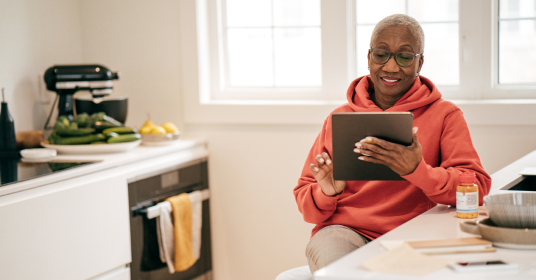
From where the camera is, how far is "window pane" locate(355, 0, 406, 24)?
8.88 ft

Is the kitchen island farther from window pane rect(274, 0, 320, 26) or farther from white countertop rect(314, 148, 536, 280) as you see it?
white countertop rect(314, 148, 536, 280)

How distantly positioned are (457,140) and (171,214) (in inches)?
55.6

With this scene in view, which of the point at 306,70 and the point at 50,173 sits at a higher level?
the point at 306,70

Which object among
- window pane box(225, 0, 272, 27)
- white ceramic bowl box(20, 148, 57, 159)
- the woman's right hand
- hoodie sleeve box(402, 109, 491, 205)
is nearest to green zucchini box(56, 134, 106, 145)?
white ceramic bowl box(20, 148, 57, 159)

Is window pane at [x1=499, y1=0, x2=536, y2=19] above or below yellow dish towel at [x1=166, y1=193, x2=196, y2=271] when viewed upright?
above

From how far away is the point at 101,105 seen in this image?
268 cm

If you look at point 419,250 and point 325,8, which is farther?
point 325,8

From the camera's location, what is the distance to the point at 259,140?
9.45 feet

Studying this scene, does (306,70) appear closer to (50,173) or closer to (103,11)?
(103,11)

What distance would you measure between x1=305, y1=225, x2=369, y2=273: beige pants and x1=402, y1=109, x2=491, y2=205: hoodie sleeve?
247mm

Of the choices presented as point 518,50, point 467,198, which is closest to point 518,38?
point 518,50

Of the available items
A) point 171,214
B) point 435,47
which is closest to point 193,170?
point 171,214

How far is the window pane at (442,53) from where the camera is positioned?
2631 mm

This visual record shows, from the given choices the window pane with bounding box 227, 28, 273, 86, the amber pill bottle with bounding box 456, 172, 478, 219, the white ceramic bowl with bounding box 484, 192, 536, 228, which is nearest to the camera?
the white ceramic bowl with bounding box 484, 192, 536, 228
